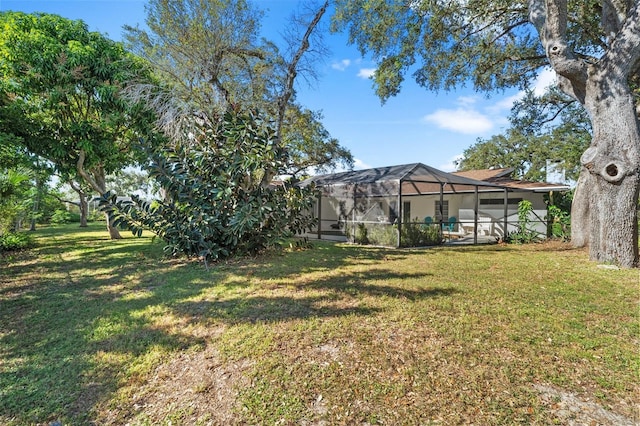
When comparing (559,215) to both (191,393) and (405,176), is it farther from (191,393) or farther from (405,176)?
(191,393)

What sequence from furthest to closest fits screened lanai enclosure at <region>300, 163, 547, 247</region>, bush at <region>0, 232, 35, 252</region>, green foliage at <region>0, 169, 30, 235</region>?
screened lanai enclosure at <region>300, 163, 547, 247</region> → bush at <region>0, 232, 35, 252</region> → green foliage at <region>0, 169, 30, 235</region>

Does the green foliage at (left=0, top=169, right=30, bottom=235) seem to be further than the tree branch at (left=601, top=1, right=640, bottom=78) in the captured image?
Yes

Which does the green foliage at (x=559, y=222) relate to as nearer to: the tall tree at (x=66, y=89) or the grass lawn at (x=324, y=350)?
the grass lawn at (x=324, y=350)

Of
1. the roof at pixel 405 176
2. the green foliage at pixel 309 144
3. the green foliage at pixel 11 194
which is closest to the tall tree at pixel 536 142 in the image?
the roof at pixel 405 176

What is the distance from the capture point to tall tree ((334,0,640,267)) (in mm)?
6547

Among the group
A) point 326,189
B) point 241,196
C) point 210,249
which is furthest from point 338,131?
point 210,249

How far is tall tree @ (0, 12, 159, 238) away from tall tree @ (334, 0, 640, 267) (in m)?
6.96

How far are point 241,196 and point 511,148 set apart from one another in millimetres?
27638

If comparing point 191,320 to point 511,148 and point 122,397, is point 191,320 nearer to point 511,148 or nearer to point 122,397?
point 122,397

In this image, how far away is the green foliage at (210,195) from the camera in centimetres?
666

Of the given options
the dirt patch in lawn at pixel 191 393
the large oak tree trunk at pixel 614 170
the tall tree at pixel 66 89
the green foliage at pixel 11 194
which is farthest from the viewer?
the green foliage at pixel 11 194

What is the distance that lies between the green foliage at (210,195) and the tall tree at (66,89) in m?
1.73

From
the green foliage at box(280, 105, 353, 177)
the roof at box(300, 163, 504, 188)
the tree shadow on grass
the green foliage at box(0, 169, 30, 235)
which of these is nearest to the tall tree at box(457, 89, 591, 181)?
the roof at box(300, 163, 504, 188)

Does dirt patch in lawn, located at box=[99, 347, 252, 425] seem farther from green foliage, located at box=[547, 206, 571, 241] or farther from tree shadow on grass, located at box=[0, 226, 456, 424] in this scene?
green foliage, located at box=[547, 206, 571, 241]
